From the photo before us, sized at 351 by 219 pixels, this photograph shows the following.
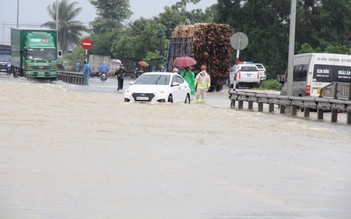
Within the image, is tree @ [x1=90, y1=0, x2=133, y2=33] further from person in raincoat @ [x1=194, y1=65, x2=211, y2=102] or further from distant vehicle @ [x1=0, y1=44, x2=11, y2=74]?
person in raincoat @ [x1=194, y1=65, x2=211, y2=102]

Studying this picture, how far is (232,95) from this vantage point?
3941 cm

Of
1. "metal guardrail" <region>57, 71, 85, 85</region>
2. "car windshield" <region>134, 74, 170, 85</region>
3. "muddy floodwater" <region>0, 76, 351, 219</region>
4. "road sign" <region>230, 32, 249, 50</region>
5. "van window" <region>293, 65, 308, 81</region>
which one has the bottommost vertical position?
"metal guardrail" <region>57, 71, 85, 85</region>

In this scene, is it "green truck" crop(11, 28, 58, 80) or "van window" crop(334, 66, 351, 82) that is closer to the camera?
"van window" crop(334, 66, 351, 82)

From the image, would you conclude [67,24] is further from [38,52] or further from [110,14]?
[38,52]

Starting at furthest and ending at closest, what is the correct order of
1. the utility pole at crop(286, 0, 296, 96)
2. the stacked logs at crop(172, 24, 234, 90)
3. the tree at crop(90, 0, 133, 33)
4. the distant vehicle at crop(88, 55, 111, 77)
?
1. the tree at crop(90, 0, 133, 33)
2. the distant vehicle at crop(88, 55, 111, 77)
3. the stacked logs at crop(172, 24, 234, 90)
4. the utility pole at crop(286, 0, 296, 96)

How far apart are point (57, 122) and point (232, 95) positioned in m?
14.1

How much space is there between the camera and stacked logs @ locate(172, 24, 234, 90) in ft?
181

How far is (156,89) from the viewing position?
36.0 meters

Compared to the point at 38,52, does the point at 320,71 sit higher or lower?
higher

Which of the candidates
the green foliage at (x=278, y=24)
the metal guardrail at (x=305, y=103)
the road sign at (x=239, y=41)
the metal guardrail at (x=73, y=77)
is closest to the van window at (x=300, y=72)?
the metal guardrail at (x=305, y=103)

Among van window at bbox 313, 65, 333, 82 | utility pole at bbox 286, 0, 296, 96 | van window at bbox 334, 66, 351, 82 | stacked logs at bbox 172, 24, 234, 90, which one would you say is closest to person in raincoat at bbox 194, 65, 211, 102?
utility pole at bbox 286, 0, 296, 96

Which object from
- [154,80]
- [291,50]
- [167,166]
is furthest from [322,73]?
[167,166]

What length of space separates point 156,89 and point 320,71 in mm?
6416

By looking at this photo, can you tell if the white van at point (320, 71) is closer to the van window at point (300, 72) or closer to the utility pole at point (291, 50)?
the van window at point (300, 72)
